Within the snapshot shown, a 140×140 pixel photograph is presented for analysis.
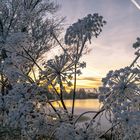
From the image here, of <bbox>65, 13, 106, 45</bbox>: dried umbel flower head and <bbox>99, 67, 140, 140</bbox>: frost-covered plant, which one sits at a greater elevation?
<bbox>65, 13, 106, 45</bbox>: dried umbel flower head

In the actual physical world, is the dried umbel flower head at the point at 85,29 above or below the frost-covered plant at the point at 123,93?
above

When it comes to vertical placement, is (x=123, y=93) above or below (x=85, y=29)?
below

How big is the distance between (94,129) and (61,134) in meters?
0.74

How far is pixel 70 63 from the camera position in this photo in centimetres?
651

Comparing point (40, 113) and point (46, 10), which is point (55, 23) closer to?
point (46, 10)

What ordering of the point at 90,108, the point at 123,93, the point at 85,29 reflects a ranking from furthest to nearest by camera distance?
the point at 90,108, the point at 85,29, the point at 123,93

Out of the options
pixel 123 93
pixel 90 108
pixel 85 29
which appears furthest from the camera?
pixel 90 108

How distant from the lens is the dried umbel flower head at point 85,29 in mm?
6438

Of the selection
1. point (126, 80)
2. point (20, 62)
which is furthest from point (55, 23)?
point (126, 80)

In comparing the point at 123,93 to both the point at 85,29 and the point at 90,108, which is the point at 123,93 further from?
the point at 90,108

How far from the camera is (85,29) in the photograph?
6.47 metres

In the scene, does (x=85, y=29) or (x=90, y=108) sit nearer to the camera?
(x=85, y=29)

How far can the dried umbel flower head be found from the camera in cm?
644

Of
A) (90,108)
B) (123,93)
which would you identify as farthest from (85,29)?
(90,108)
